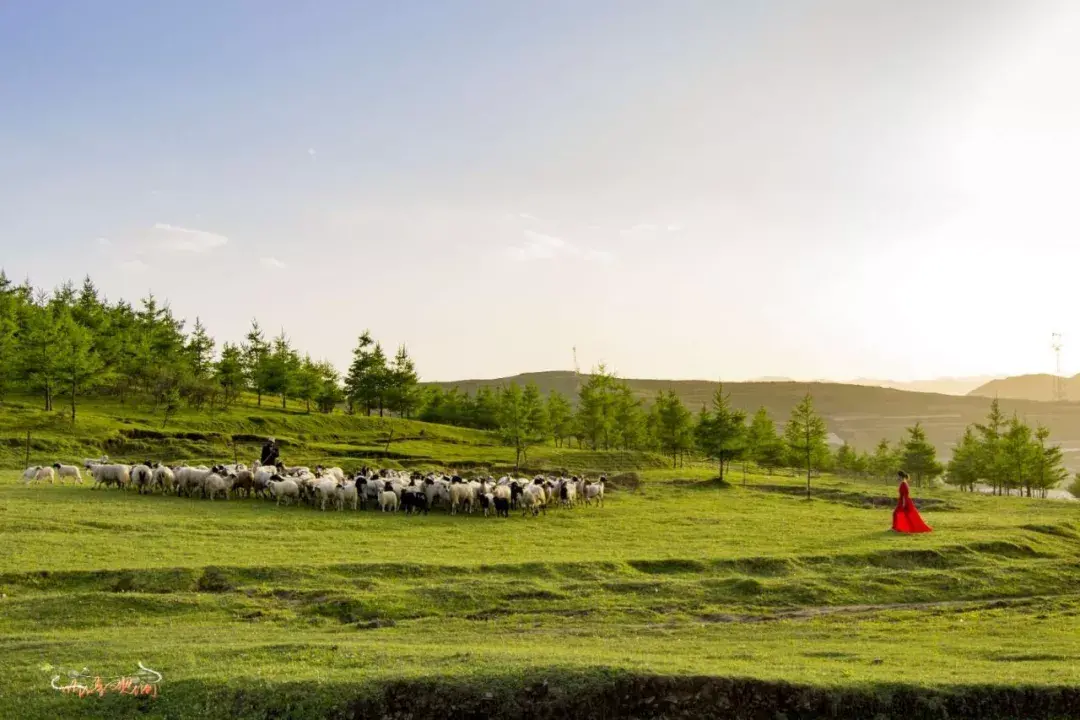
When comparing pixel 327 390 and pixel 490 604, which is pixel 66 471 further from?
pixel 327 390

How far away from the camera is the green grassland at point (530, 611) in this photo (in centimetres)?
1177

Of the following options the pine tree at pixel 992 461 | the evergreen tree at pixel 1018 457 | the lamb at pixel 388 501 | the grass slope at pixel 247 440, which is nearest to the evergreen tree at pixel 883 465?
the pine tree at pixel 992 461

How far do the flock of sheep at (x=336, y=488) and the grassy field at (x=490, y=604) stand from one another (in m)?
1.52

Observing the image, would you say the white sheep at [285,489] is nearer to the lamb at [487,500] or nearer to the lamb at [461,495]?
the lamb at [461,495]

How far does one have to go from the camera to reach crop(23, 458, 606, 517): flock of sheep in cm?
3288

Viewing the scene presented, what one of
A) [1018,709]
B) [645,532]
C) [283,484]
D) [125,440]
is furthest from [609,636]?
[125,440]

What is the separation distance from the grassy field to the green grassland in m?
0.07

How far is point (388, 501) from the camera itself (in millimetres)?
32625

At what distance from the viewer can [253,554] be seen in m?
21.9

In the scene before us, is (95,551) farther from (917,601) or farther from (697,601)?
(917,601)

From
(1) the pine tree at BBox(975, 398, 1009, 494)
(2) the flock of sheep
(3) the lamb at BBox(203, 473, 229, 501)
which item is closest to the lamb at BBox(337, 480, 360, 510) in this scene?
(2) the flock of sheep

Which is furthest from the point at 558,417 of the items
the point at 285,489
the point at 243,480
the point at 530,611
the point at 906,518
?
the point at 530,611

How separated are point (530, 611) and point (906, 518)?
56.9 feet

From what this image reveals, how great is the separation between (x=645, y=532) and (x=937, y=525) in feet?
40.1
